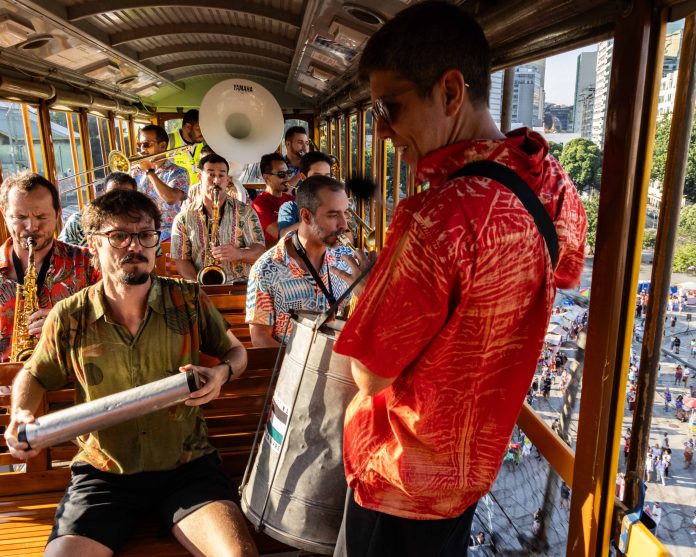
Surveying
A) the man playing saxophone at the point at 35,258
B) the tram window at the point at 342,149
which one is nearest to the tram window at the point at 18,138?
the man playing saxophone at the point at 35,258

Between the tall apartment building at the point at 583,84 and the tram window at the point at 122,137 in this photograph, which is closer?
the tall apartment building at the point at 583,84

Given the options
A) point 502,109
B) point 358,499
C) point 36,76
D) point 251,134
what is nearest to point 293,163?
point 251,134

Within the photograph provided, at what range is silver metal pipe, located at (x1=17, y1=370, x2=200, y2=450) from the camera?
1545 mm

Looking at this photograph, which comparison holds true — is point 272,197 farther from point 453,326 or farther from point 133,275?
point 453,326

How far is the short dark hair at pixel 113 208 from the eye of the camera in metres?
2.30

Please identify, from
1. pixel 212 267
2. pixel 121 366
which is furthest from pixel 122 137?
pixel 121 366

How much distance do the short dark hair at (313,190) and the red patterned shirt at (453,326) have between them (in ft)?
6.64

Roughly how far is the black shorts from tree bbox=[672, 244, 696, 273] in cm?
169

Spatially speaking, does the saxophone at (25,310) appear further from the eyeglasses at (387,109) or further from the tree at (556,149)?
the tree at (556,149)

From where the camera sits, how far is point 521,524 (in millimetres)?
2080

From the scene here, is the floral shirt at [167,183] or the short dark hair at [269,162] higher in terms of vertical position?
the short dark hair at [269,162]

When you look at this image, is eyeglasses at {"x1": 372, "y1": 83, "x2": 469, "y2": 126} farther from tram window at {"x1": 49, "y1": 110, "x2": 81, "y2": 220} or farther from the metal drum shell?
tram window at {"x1": 49, "y1": 110, "x2": 81, "y2": 220}

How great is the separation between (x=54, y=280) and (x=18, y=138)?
3.79 m

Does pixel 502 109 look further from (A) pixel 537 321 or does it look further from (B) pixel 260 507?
(B) pixel 260 507
